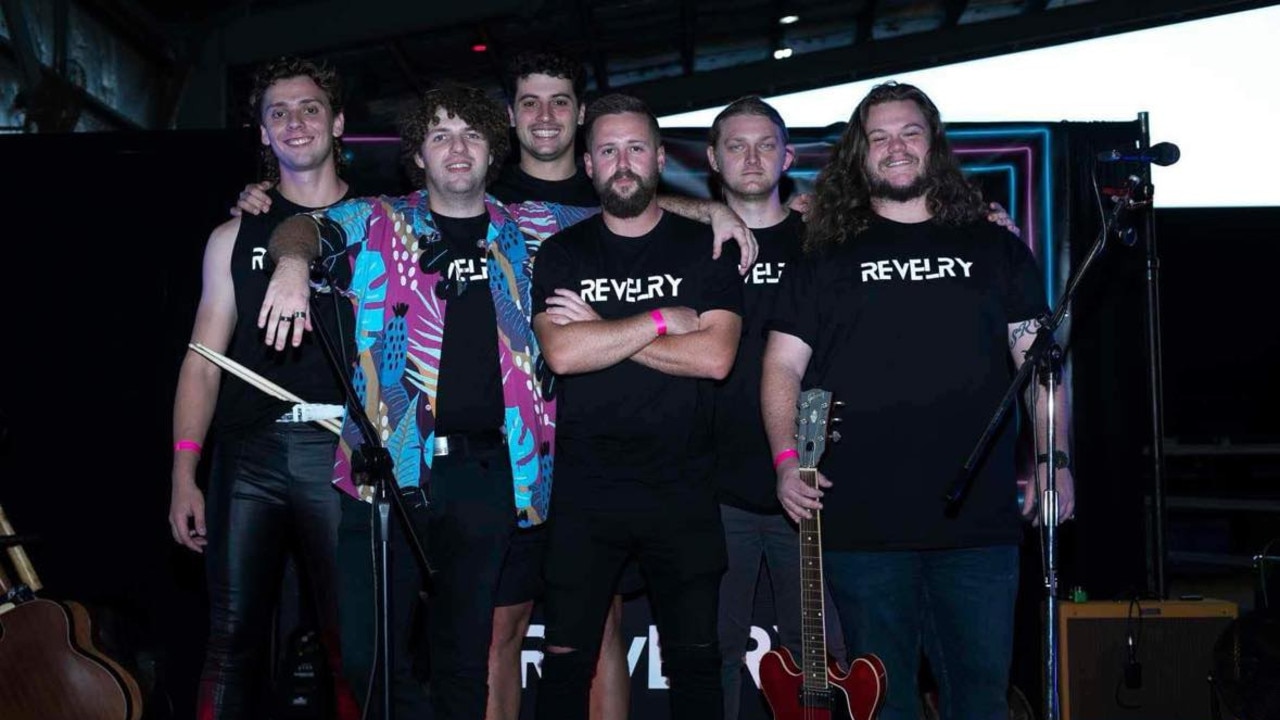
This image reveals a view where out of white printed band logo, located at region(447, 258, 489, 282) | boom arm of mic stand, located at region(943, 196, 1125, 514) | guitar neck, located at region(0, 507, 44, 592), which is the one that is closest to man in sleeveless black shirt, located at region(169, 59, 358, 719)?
white printed band logo, located at region(447, 258, 489, 282)

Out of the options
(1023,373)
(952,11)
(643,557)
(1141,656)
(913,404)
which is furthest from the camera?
(952,11)

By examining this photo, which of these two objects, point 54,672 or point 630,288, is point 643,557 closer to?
point 630,288

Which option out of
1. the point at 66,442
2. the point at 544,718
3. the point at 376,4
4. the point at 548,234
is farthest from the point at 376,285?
the point at 376,4

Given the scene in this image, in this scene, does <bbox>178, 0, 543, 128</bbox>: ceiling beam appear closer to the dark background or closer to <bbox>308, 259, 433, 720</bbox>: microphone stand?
the dark background

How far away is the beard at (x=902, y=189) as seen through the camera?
10.8 feet

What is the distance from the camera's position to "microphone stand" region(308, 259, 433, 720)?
2775mm

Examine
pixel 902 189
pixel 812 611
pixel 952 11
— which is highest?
pixel 952 11

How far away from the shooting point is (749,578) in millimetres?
3926

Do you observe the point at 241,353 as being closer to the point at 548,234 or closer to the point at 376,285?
the point at 376,285

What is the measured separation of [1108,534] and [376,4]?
5171mm

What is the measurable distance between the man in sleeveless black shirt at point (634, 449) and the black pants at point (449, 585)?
17 centimetres

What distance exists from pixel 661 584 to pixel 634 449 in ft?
1.20

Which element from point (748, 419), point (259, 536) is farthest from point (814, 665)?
point (259, 536)

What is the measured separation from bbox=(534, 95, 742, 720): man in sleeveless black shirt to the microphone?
1.03 m
